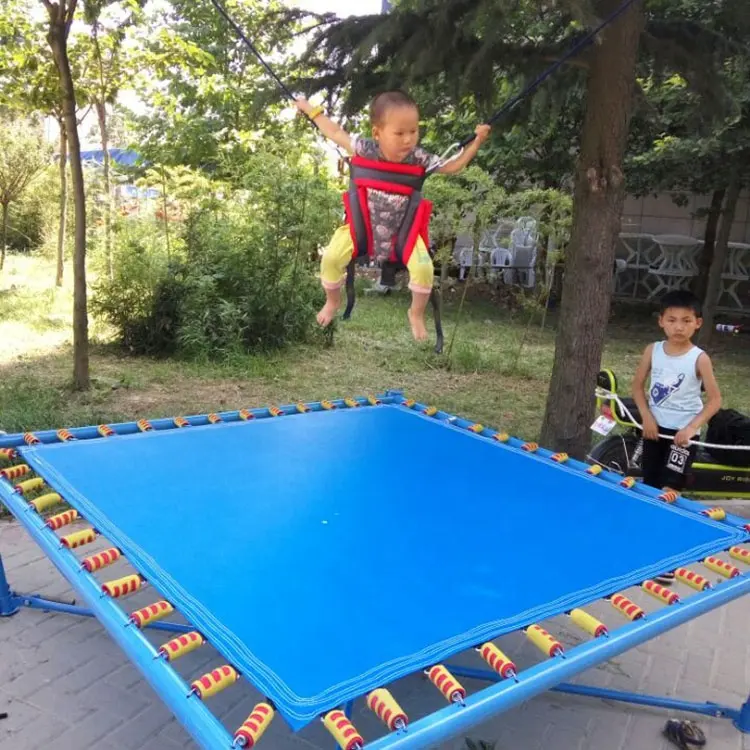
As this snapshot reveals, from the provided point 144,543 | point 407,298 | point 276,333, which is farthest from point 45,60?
point 407,298

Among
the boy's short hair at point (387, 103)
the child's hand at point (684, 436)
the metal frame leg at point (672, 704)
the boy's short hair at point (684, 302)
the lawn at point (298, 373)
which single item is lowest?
the metal frame leg at point (672, 704)

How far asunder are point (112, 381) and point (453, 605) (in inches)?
190

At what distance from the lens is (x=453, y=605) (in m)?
1.83

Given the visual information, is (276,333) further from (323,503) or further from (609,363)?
(323,503)

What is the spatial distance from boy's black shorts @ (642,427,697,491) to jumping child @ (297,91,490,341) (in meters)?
1.38

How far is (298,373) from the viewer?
6898 mm

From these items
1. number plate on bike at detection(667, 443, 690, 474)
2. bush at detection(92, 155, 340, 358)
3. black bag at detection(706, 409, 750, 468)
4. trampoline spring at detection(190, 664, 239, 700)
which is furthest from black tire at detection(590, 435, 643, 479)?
bush at detection(92, 155, 340, 358)

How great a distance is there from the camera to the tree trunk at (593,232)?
3969mm

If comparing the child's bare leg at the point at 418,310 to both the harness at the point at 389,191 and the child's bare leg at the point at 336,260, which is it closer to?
the harness at the point at 389,191

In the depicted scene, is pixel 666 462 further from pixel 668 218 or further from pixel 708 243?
pixel 668 218

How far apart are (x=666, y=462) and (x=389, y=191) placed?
1.87 meters

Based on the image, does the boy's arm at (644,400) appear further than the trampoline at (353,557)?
Yes

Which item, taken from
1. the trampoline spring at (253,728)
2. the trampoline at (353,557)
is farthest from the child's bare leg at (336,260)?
the trampoline spring at (253,728)

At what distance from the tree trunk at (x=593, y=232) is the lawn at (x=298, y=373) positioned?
1002 millimetres
